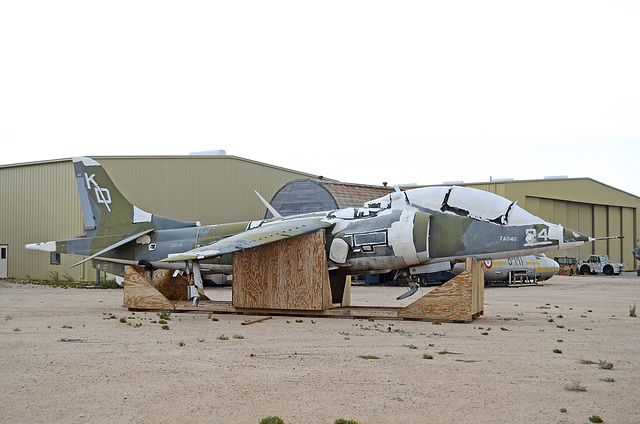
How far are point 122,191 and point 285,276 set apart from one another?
63.4ft

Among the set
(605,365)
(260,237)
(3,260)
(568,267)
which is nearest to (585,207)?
(568,267)

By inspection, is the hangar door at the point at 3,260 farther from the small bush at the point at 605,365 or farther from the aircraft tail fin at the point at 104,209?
the small bush at the point at 605,365

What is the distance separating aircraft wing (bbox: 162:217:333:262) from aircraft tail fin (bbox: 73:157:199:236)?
350cm

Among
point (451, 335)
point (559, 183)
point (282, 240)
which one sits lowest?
point (451, 335)

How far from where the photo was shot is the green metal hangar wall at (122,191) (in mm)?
31609

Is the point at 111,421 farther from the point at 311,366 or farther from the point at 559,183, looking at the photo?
the point at 559,183

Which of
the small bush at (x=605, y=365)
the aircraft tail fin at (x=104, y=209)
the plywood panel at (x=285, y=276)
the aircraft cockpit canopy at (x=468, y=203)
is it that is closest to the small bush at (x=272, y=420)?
the small bush at (x=605, y=365)

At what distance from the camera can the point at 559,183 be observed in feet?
156

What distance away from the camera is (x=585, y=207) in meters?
52.1

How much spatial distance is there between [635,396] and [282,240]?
9.12 metres

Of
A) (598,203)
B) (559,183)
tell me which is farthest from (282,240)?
(598,203)

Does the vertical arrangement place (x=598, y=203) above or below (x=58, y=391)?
above

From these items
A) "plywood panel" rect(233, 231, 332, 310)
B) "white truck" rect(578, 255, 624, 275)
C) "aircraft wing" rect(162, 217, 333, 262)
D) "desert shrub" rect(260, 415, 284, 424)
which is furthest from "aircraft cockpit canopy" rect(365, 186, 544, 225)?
"white truck" rect(578, 255, 624, 275)

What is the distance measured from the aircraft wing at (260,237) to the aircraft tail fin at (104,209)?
3497mm
